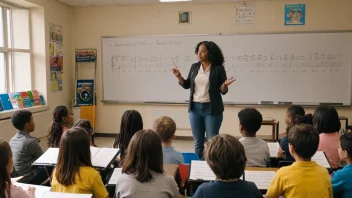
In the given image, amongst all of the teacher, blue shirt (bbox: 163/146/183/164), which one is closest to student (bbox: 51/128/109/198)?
blue shirt (bbox: 163/146/183/164)

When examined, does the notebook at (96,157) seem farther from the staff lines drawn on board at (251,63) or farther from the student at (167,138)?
the staff lines drawn on board at (251,63)

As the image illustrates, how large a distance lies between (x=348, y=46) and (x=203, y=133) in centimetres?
328

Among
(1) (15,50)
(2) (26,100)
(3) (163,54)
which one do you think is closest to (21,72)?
(1) (15,50)

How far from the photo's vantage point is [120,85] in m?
5.57

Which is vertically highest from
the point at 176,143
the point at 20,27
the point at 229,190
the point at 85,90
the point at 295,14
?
the point at 295,14

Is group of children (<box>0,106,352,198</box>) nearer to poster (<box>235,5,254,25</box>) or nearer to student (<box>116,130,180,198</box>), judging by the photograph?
student (<box>116,130,180,198</box>)

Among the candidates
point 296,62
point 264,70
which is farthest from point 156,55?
point 296,62

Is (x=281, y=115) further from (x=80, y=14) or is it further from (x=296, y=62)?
(x=80, y=14)

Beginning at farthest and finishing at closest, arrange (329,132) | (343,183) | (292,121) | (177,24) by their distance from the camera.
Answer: (177,24) < (292,121) < (329,132) < (343,183)

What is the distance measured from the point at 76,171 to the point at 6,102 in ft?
10.7

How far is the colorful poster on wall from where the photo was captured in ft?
16.3

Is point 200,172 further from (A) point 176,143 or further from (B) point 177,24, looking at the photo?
(B) point 177,24

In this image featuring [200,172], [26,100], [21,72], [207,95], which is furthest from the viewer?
[21,72]

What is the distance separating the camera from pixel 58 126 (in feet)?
9.04
